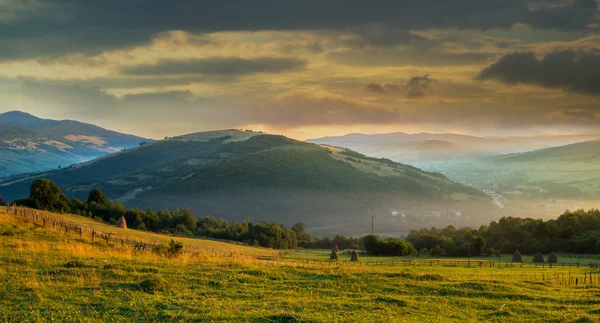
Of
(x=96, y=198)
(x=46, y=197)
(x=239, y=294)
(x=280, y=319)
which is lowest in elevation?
(x=280, y=319)

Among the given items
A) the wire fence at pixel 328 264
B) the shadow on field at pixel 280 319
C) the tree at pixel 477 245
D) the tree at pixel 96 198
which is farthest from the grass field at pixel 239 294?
the tree at pixel 96 198

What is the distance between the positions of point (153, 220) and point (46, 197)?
21.5 metres

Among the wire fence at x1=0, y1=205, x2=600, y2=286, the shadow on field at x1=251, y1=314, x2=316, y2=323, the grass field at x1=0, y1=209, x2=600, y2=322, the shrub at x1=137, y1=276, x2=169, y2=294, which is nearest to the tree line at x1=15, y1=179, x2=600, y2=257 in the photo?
the wire fence at x1=0, y1=205, x2=600, y2=286

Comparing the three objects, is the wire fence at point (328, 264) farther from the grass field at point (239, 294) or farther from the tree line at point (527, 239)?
the tree line at point (527, 239)

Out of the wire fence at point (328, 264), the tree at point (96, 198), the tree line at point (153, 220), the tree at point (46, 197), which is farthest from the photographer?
the tree at point (96, 198)

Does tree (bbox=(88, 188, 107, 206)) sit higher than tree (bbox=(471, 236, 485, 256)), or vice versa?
tree (bbox=(88, 188, 107, 206))

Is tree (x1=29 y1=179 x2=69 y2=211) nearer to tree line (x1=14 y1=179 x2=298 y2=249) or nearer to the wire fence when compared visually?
tree line (x1=14 y1=179 x2=298 y2=249)

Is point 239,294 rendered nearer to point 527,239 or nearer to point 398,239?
point 398,239

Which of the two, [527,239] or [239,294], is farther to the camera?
[527,239]

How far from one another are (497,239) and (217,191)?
121810 millimetres

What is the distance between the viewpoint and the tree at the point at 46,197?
265 ft

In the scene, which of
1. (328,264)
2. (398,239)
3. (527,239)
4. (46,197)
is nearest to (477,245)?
(527,239)

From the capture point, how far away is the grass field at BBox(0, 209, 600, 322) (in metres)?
16.5

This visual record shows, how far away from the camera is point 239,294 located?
1975 cm
